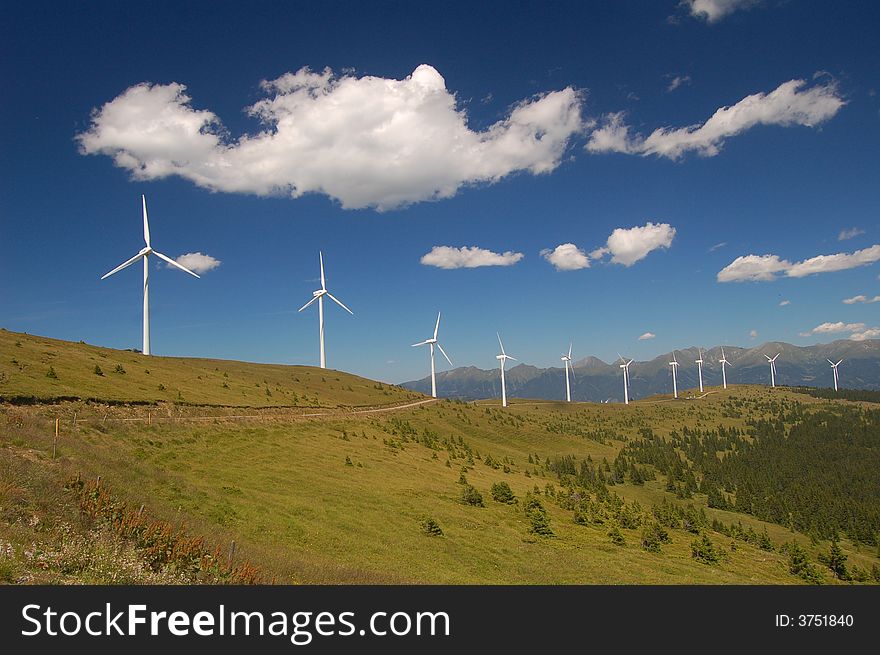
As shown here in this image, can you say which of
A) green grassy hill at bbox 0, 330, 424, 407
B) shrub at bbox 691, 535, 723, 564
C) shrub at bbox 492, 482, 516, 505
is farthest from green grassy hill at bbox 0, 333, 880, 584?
green grassy hill at bbox 0, 330, 424, 407

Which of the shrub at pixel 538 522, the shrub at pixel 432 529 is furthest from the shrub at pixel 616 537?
the shrub at pixel 432 529

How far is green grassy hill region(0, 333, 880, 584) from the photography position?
1859 centimetres

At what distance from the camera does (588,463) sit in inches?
3844

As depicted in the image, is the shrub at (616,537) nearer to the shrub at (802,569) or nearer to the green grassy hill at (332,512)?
the green grassy hill at (332,512)

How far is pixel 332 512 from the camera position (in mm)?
31984

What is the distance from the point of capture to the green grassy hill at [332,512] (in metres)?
18.6

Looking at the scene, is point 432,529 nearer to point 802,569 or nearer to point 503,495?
point 503,495

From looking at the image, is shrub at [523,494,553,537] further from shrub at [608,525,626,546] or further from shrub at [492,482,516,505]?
shrub at [608,525,626,546]

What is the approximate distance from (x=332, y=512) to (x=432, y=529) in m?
6.53

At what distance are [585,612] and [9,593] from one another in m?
13.0

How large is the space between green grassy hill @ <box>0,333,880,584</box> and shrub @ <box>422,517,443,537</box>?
0.56 ft

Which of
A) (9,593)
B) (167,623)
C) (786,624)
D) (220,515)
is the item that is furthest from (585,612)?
(220,515)

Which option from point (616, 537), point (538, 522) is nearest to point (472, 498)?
point (538, 522)

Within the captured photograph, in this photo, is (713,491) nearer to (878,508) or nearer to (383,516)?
(878,508)
